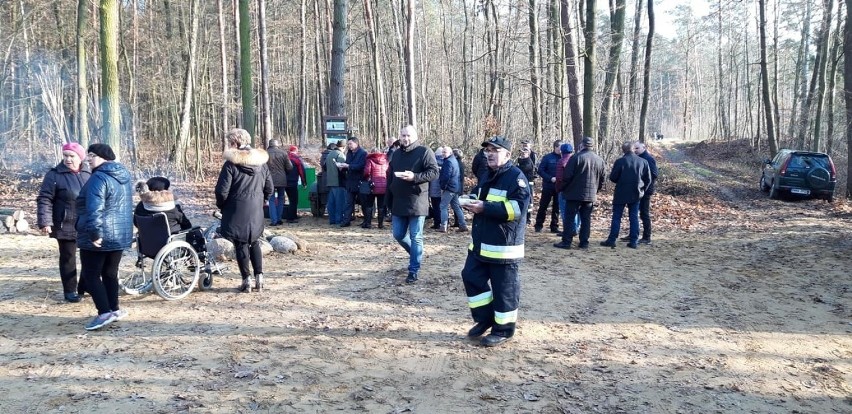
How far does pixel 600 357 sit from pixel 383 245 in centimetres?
538

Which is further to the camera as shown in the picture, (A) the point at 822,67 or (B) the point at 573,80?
(A) the point at 822,67

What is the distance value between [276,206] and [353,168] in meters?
1.84

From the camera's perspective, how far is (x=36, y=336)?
5289 millimetres

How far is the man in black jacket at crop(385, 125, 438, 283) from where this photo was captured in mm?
7018

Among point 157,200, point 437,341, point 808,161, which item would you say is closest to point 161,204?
point 157,200

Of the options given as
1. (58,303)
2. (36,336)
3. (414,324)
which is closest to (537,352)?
(414,324)

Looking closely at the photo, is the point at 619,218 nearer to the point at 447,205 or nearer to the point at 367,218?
the point at 447,205

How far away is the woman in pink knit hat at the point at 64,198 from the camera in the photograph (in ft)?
19.2

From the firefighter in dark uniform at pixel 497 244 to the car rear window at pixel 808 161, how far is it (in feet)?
47.9

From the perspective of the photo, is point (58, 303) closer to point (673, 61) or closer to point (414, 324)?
point (414, 324)

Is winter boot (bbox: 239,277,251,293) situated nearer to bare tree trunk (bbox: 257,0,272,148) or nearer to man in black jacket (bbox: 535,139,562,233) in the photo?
man in black jacket (bbox: 535,139,562,233)

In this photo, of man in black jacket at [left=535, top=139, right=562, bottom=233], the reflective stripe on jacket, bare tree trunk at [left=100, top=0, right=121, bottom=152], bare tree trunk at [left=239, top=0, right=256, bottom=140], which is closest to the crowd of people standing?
the reflective stripe on jacket

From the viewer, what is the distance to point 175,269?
21.1 feet

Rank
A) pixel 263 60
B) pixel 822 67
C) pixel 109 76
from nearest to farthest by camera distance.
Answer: pixel 109 76
pixel 263 60
pixel 822 67
